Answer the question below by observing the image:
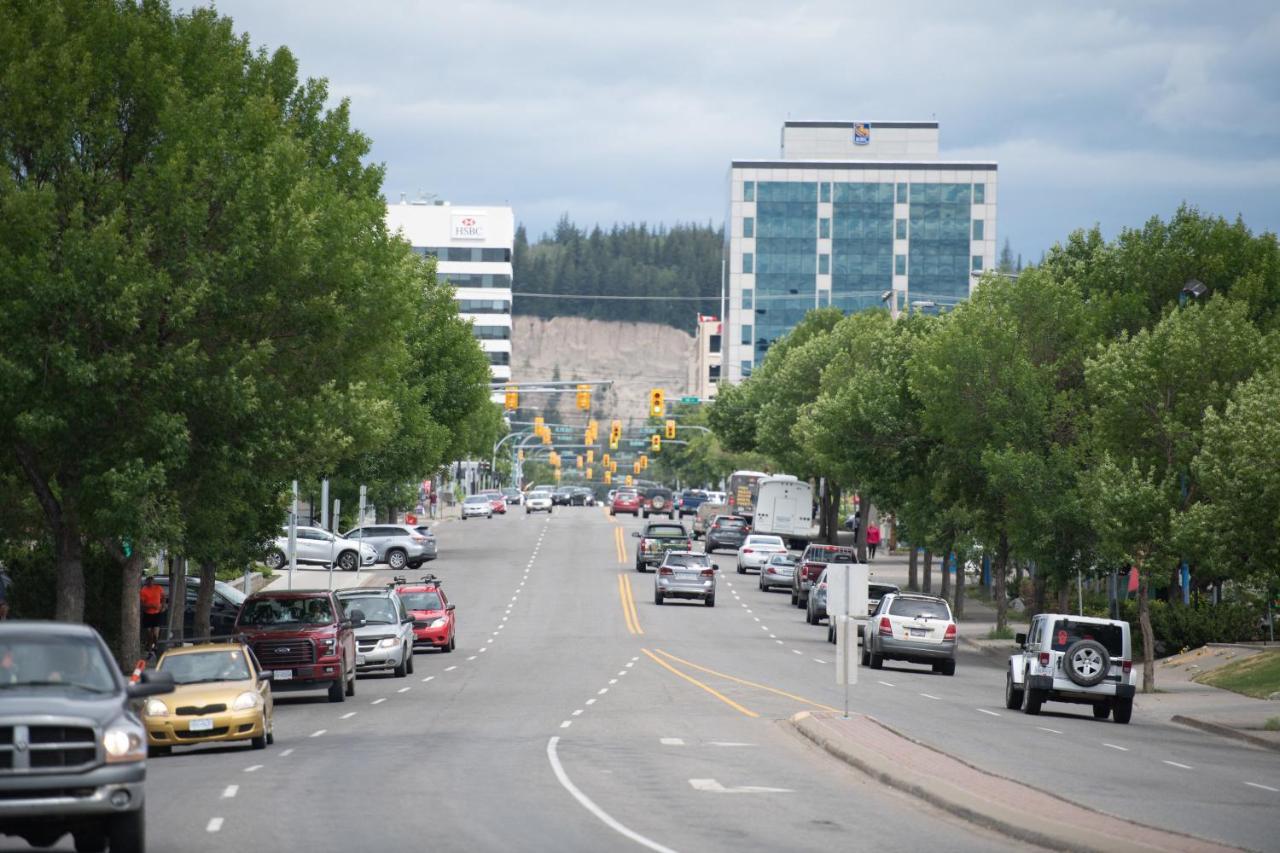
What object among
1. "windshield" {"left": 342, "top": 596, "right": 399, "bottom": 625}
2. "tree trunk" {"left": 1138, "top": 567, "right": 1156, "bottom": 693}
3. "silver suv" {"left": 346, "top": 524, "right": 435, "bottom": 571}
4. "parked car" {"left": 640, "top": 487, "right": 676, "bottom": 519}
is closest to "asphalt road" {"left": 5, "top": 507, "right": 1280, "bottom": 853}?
"windshield" {"left": 342, "top": 596, "right": 399, "bottom": 625}

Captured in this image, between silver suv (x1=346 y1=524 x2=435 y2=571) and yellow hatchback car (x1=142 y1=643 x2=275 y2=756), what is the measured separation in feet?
152

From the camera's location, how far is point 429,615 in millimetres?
43281

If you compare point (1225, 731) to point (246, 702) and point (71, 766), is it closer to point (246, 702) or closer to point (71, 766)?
point (246, 702)

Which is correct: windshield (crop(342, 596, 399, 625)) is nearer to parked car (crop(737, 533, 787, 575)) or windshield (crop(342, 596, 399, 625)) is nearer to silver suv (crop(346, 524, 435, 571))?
silver suv (crop(346, 524, 435, 571))

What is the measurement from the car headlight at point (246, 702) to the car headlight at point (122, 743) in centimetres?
980

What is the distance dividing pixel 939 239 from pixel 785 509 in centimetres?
8529

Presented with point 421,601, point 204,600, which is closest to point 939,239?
point 421,601

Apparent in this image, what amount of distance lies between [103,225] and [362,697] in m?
10.6

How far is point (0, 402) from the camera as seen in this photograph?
26.4 metres

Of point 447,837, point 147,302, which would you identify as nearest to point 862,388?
point 147,302

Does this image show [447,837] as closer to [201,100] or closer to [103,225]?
[103,225]

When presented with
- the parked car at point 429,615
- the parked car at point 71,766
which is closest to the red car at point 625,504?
the parked car at point 429,615

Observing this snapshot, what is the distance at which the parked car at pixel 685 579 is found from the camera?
2279 inches

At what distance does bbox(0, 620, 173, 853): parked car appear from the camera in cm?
1240
